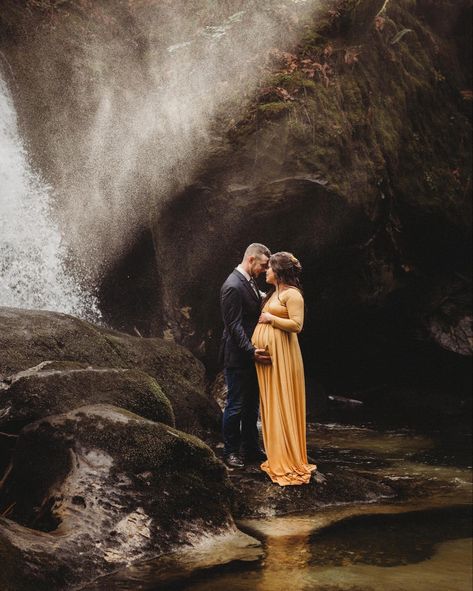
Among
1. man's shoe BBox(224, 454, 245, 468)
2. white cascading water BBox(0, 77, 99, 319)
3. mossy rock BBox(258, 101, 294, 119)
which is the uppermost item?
mossy rock BBox(258, 101, 294, 119)

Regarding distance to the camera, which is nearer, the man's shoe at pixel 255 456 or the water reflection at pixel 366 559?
the water reflection at pixel 366 559

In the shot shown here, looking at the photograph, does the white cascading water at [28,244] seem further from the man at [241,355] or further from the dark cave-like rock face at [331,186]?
the man at [241,355]

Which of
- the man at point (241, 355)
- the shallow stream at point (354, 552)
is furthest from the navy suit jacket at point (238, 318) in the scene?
the shallow stream at point (354, 552)

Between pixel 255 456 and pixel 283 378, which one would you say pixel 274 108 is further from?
pixel 255 456

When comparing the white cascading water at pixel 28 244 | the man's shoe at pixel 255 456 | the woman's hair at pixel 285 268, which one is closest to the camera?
the woman's hair at pixel 285 268

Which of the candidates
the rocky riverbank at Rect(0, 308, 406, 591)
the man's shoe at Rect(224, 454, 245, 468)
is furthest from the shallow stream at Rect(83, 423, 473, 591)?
the man's shoe at Rect(224, 454, 245, 468)

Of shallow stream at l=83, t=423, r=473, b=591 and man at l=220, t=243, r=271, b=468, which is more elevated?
man at l=220, t=243, r=271, b=468

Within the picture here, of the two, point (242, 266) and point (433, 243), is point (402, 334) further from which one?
point (242, 266)

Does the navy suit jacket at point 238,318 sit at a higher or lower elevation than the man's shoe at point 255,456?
higher

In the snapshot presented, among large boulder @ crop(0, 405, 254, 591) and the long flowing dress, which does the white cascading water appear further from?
large boulder @ crop(0, 405, 254, 591)

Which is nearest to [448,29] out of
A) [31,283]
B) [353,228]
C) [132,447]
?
[353,228]

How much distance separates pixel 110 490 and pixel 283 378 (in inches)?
100.0

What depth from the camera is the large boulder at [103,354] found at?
668 cm

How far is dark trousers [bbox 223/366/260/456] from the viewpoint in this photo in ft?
24.1
